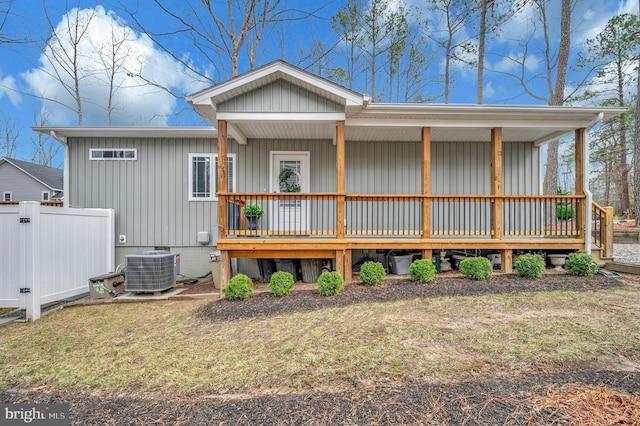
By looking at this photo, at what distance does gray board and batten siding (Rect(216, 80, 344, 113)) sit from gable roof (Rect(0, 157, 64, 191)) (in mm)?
19696

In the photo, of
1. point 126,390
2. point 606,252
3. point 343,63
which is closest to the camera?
point 126,390

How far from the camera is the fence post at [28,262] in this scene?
4.28 m

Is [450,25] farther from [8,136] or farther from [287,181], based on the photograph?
[8,136]

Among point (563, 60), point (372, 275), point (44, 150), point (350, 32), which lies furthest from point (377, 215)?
point (44, 150)

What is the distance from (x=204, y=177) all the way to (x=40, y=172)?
1869 centimetres

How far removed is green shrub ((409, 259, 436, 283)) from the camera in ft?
17.5

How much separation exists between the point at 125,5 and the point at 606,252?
49.6 feet

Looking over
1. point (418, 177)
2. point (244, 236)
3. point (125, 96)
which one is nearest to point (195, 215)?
point (244, 236)

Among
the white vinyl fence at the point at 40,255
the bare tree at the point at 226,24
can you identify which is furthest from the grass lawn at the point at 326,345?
the bare tree at the point at 226,24

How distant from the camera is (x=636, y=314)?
3709 millimetres

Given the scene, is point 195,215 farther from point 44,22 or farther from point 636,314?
point 44,22

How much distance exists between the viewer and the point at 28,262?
169 inches

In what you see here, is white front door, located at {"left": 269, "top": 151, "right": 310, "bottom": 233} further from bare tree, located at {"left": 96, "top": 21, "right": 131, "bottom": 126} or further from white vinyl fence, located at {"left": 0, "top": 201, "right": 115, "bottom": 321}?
bare tree, located at {"left": 96, "top": 21, "right": 131, "bottom": 126}

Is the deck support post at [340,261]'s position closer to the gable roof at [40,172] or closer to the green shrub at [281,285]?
the green shrub at [281,285]
